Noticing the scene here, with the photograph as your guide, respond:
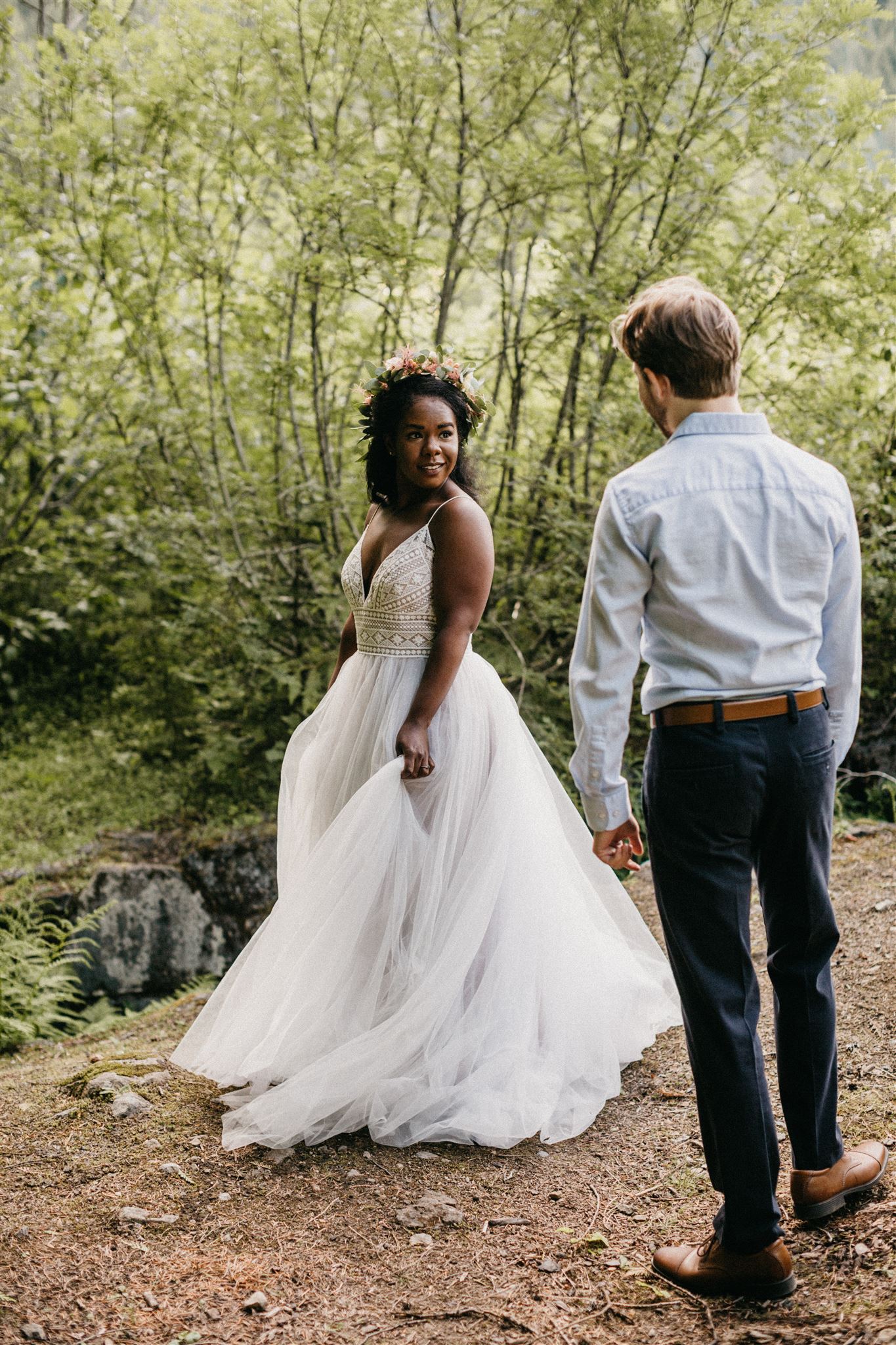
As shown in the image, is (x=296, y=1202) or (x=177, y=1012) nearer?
(x=296, y=1202)

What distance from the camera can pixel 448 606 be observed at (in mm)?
3262

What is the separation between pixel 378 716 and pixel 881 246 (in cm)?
398

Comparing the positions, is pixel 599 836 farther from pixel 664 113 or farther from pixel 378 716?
pixel 664 113

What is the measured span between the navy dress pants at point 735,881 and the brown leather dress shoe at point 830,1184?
25cm

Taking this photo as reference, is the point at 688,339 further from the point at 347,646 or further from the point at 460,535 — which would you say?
the point at 347,646

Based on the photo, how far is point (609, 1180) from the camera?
274 cm

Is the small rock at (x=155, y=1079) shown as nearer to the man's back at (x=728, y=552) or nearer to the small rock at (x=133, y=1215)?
the small rock at (x=133, y=1215)

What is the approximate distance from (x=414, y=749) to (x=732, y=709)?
135 cm

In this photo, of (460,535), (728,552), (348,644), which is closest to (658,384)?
(728,552)

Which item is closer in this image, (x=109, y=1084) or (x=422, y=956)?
(x=422, y=956)

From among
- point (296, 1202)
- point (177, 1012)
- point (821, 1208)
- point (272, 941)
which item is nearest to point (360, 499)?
point (177, 1012)

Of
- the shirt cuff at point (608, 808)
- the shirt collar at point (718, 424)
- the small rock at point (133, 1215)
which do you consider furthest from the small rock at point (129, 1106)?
the shirt collar at point (718, 424)

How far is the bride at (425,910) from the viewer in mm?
3000

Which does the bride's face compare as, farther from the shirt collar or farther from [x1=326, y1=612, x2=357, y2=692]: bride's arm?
the shirt collar
